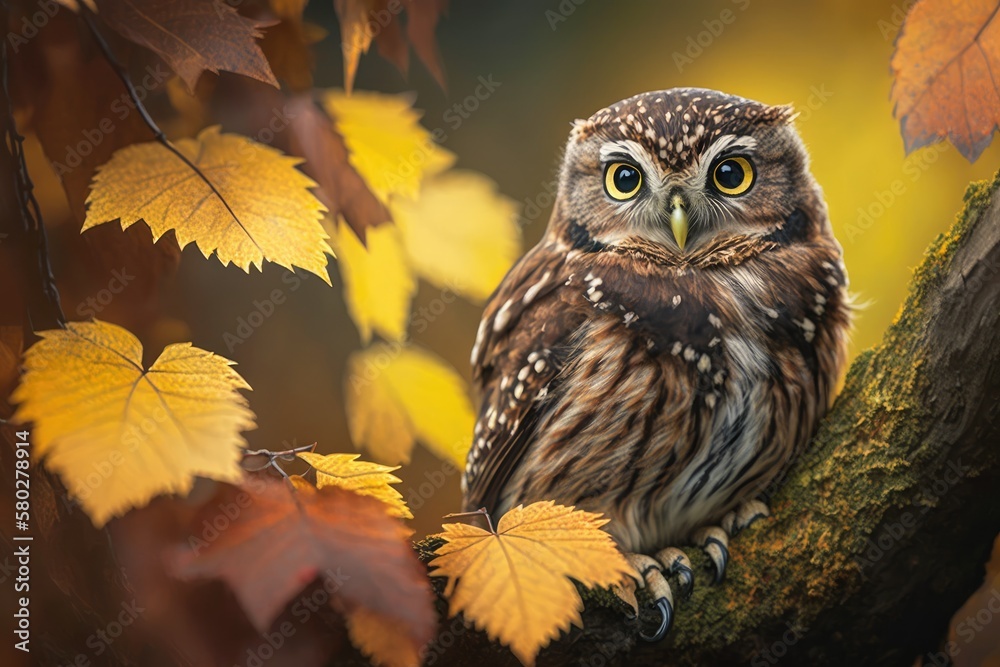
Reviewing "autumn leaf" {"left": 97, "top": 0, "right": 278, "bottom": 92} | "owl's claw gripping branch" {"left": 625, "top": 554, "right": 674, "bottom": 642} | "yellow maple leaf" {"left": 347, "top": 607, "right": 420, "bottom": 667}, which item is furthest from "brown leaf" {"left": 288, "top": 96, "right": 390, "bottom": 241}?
"owl's claw gripping branch" {"left": 625, "top": 554, "right": 674, "bottom": 642}

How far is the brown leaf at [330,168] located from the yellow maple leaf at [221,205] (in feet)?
0.68

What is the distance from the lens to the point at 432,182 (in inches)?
52.8

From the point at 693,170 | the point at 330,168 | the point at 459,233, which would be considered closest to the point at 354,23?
the point at 330,168

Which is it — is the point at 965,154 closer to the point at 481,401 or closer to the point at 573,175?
the point at 573,175

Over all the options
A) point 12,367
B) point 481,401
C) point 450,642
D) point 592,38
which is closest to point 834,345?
point 481,401

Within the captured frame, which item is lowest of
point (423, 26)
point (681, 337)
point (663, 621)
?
point (663, 621)

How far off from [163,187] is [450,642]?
63 cm

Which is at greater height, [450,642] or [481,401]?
[481,401]

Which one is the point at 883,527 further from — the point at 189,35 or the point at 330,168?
the point at 189,35

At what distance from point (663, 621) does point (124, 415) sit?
769mm

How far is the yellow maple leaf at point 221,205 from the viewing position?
759 mm

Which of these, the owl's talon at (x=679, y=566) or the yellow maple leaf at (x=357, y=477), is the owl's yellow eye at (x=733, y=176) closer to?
the owl's talon at (x=679, y=566)

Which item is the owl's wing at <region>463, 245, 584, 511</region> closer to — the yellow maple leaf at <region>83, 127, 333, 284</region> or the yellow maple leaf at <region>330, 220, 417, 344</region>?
the yellow maple leaf at <region>330, 220, 417, 344</region>

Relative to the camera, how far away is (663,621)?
1077 millimetres
